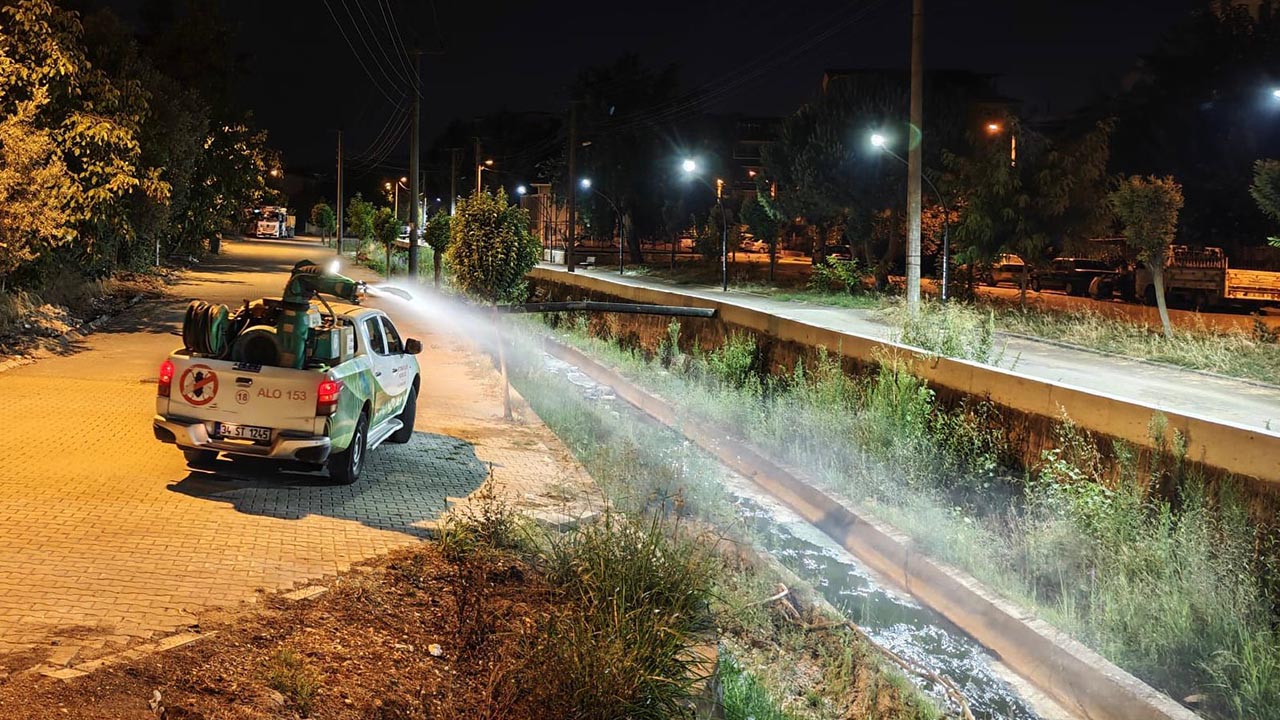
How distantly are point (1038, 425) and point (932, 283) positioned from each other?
28.9 m

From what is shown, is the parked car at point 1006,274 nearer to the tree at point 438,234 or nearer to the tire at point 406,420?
the tree at point 438,234

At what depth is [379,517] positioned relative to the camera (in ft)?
30.5

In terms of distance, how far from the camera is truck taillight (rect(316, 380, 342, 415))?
9.49m

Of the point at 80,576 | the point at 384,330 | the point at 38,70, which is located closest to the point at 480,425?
the point at 384,330

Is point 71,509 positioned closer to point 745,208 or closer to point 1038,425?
point 1038,425

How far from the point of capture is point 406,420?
12.6m

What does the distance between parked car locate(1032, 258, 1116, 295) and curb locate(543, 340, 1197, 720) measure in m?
35.1

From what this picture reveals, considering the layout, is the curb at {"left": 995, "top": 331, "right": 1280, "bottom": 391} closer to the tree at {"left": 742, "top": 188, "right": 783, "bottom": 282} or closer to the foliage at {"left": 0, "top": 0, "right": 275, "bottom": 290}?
the foliage at {"left": 0, "top": 0, "right": 275, "bottom": 290}

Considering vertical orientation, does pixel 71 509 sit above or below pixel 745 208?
below

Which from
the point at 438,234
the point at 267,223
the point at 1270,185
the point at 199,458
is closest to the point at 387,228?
the point at 438,234

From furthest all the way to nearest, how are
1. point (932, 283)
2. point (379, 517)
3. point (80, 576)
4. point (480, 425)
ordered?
point (932, 283), point (480, 425), point (379, 517), point (80, 576)

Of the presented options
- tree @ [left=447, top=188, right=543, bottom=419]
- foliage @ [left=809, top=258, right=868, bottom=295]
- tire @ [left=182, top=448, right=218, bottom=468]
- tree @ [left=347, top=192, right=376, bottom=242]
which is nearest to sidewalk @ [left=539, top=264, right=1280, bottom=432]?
tree @ [left=447, top=188, right=543, bottom=419]

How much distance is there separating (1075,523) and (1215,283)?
3084 centimetres

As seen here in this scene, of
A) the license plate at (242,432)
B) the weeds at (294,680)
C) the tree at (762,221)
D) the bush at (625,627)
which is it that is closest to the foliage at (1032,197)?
the tree at (762,221)
